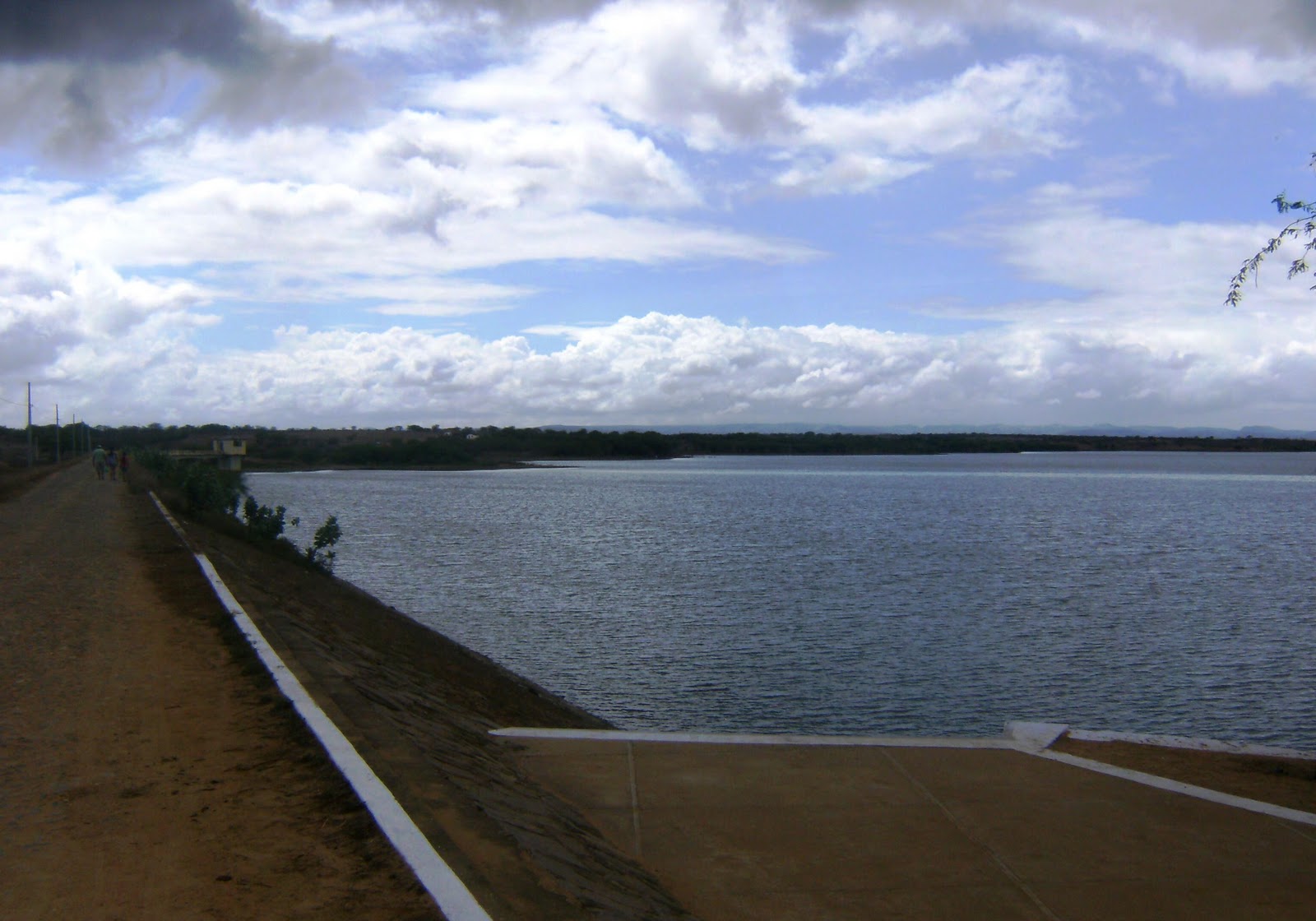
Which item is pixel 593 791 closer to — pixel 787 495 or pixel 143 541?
pixel 143 541

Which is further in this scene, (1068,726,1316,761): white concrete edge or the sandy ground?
(1068,726,1316,761): white concrete edge

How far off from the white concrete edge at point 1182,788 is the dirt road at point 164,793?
17.1ft

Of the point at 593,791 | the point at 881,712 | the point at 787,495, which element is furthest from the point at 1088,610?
the point at 787,495

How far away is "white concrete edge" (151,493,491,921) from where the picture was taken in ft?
14.1

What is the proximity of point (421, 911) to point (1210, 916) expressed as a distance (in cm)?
393

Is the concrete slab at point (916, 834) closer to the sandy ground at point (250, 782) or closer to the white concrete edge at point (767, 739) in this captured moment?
the white concrete edge at point (767, 739)

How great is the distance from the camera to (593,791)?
275 inches

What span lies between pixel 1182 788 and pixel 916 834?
2.33 metres

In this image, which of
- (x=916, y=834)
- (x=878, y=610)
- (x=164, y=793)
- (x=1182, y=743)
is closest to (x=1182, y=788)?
(x=1182, y=743)

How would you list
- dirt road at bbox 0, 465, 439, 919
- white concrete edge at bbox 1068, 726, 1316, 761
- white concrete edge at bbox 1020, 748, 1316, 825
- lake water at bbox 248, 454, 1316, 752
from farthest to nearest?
lake water at bbox 248, 454, 1316, 752 < white concrete edge at bbox 1068, 726, 1316, 761 < white concrete edge at bbox 1020, 748, 1316, 825 < dirt road at bbox 0, 465, 439, 919

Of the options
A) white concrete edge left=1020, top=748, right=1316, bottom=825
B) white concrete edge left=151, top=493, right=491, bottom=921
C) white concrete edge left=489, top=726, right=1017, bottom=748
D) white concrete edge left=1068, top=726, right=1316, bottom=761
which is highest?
white concrete edge left=151, top=493, right=491, bottom=921

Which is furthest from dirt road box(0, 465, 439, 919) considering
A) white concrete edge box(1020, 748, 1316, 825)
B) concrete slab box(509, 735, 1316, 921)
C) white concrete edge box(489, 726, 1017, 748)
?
white concrete edge box(1020, 748, 1316, 825)

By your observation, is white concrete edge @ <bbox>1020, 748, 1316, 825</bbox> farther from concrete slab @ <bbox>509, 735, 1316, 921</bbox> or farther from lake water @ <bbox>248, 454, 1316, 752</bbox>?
lake water @ <bbox>248, 454, 1316, 752</bbox>

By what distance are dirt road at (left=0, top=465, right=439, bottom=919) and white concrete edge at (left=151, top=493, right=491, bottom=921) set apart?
68mm
